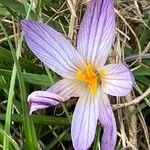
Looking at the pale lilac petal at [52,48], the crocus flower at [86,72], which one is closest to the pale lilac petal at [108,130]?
the crocus flower at [86,72]

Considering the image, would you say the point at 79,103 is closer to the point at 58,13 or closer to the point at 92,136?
the point at 92,136

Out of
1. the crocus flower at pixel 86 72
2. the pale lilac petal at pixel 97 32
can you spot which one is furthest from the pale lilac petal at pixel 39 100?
the pale lilac petal at pixel 97 32

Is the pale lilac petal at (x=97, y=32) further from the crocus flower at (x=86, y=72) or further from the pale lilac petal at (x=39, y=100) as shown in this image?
the pale lilac petal at (x=39, y=100)

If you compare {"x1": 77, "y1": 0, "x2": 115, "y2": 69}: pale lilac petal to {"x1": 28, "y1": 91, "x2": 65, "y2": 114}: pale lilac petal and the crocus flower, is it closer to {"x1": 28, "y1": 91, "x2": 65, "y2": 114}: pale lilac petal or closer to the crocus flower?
the crocus flower

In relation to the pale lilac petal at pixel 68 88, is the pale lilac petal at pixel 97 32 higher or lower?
higher

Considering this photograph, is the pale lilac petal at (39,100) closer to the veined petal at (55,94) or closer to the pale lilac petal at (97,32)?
the veined petal at (55,94)

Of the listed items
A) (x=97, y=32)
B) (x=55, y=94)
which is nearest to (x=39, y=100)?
(x=55, y=94)

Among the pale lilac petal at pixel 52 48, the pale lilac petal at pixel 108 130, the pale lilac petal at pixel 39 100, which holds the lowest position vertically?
the pale lilac petal at pixel 108 130

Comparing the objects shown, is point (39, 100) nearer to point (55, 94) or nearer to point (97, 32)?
point (55, 94)

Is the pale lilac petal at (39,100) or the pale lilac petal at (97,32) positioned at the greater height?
the pale lilac petal at (97,32)
